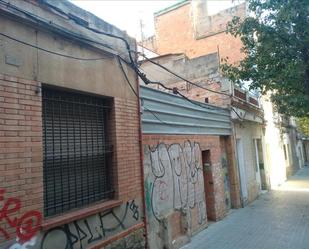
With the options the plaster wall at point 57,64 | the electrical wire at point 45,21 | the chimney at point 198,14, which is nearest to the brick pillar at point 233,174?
the plaster wall at point 57,64

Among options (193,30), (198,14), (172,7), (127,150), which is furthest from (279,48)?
(172,7)

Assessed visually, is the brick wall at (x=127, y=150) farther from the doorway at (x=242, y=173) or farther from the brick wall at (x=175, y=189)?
the doorway at (x=242, y=173)

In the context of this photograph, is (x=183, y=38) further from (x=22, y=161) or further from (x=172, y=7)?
(x=22, y=161)

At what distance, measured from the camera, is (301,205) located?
12.7 m

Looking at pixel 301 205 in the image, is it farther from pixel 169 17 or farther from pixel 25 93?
pixel 169 17

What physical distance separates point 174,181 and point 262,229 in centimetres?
311

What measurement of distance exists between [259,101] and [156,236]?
13.5 metres

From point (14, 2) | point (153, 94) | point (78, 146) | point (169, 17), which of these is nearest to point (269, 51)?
point (153, 94)

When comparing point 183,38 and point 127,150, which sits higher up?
point 183,38

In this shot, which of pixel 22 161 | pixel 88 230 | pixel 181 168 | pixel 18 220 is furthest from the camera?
pixel 181 168

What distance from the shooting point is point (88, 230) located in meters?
5.05

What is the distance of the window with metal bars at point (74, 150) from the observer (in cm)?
475

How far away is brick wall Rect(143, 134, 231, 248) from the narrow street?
452 mm

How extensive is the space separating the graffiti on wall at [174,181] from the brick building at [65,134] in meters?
0.67
